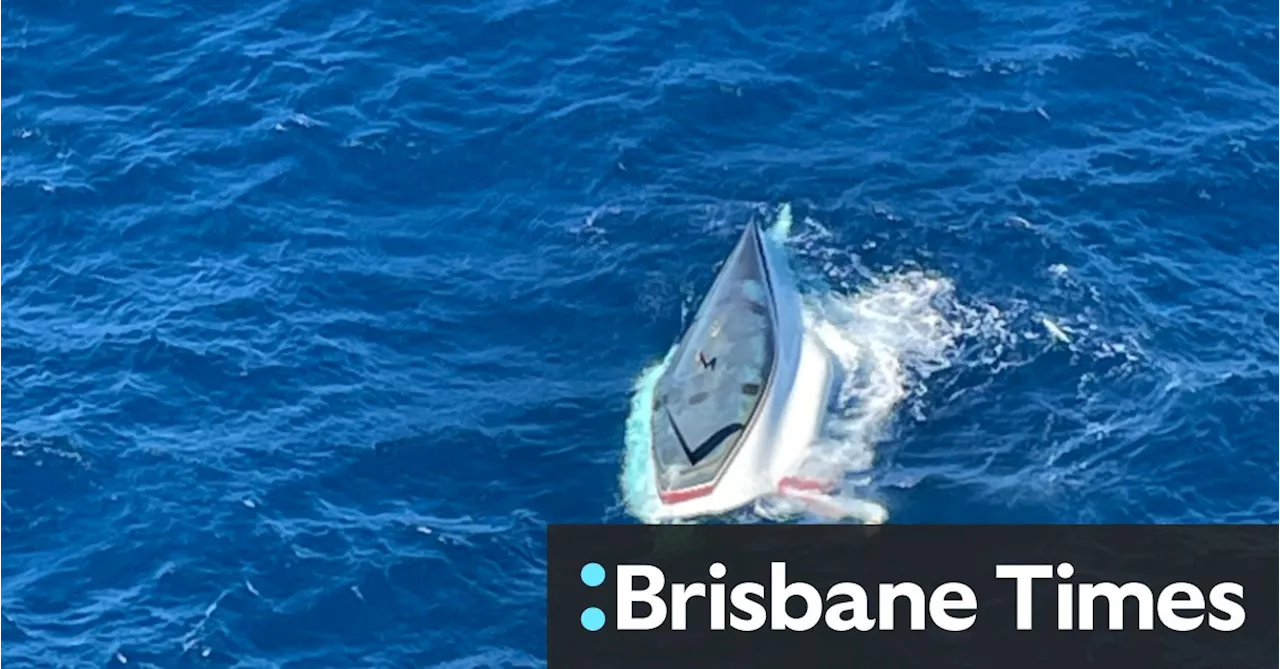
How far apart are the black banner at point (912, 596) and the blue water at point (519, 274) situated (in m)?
2.86

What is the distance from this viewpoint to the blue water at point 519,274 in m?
146

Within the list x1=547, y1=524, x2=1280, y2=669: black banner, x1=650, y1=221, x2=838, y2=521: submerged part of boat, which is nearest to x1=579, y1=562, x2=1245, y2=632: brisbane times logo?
x1=547, y1=524, x2=1280, y2=669: black banner

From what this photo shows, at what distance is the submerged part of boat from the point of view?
493ft

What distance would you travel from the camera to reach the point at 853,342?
530 ft

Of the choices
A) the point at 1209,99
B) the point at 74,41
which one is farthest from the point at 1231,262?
the point at 74,41

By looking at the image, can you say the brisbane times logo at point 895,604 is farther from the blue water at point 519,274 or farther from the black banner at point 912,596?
the blue water at point 519,274

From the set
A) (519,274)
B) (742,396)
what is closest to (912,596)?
(742,396)

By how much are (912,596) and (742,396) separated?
2018 centimetres

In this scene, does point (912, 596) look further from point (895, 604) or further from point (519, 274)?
point (519, 274)

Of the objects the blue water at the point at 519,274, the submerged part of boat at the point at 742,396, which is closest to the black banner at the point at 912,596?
the blue water at the point at 519,274

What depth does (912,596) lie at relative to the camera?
143m

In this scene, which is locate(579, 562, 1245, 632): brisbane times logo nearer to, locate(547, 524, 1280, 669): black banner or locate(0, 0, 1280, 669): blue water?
locate(547, 524, 1280, 669): black banner

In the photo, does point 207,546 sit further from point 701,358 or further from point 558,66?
point 558,66

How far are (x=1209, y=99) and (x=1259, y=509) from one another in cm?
4317
